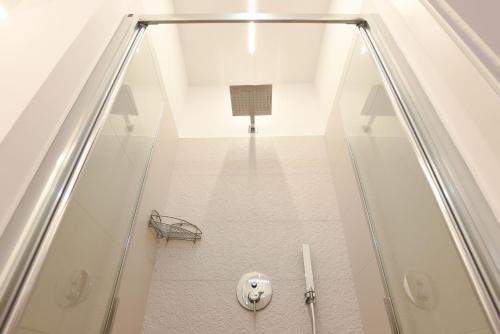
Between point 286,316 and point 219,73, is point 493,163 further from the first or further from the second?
point 219,73

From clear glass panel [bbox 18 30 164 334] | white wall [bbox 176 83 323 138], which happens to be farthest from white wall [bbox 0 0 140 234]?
white wall [bbox 176 83 323 138]

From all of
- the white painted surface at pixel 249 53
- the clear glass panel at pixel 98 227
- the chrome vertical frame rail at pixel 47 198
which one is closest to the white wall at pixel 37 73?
the chrome vertical frame rail at pixel 47 198

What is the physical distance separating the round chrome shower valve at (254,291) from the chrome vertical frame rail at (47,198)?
3.10 ft

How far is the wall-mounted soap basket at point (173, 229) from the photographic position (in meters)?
1.46

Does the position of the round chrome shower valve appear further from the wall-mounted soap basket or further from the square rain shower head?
the square rain shower head

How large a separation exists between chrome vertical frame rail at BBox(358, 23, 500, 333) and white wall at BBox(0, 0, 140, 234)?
0.94 m

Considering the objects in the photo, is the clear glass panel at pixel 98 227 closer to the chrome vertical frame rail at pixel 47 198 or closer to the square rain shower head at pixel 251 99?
the chrome vertical frame rail at pixel 47 198

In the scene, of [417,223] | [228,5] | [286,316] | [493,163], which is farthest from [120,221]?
[228,5]

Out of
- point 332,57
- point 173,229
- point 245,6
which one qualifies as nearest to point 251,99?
point 332,57

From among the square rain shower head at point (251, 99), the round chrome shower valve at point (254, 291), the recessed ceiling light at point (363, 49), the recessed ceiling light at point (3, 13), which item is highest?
the square rain shower head at point (251, 99)

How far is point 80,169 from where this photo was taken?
2.39 ft

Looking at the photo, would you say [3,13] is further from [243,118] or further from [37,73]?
[243,118]

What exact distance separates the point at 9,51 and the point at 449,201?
115 centimetres

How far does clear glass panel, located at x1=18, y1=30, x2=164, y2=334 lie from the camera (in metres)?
0.67
